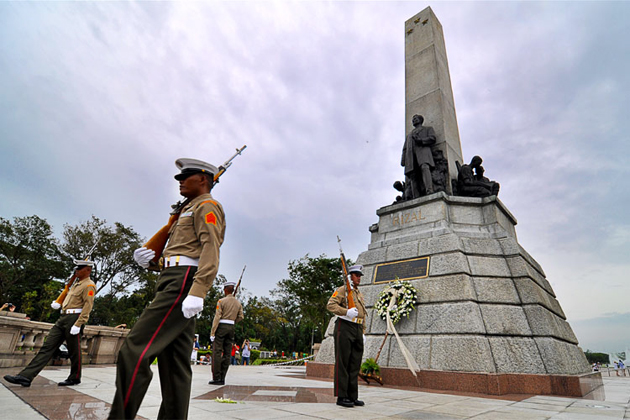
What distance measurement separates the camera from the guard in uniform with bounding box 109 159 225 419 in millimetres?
2111

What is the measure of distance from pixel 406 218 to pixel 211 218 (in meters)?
7.61

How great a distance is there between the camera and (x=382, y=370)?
6844mm

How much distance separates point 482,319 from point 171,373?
6.02 m

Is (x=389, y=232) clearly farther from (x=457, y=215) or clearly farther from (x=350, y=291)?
(x=350, y=291)

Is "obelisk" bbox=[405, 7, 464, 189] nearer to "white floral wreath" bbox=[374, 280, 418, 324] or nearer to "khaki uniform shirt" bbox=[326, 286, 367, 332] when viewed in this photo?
"white floral wreath" bbox=[374, 280, 418, 324]

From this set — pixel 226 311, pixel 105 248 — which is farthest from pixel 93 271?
pixel 226 311

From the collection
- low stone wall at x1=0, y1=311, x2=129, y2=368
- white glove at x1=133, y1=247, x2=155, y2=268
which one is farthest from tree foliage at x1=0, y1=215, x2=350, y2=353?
white glove at x1=133, y1=247, x2=155, y2=268

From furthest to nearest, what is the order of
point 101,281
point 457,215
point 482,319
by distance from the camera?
point 101,281 < point 457,215 < point 482,319

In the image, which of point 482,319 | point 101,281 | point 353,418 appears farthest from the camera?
point 101,281

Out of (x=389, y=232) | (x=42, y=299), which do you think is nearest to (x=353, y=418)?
(x=389, y=232)

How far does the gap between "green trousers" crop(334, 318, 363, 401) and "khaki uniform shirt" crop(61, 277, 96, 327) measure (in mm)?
3925

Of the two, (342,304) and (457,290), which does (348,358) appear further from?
(457,290)

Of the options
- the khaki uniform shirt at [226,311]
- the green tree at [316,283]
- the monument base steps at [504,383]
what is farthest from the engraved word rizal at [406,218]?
the green tree at [316,283]

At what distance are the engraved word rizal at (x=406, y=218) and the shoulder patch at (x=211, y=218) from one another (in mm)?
7390
